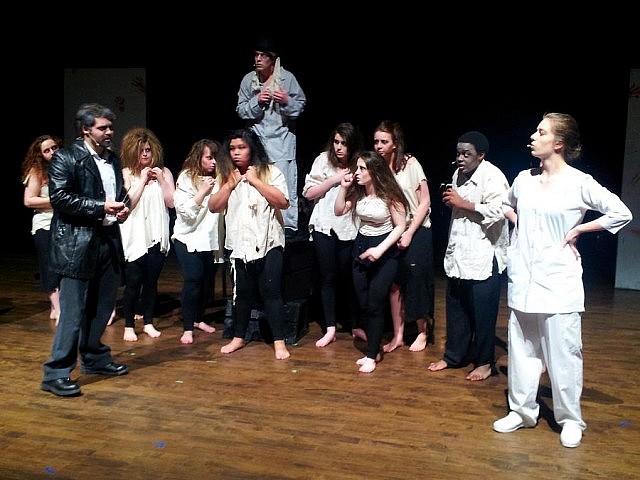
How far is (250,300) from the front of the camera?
4.88 metres

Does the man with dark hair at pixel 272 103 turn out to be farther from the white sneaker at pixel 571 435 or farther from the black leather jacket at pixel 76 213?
the white sneaker at pixel 571 435

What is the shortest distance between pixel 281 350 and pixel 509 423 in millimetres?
1665

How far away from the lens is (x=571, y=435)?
3.48 m

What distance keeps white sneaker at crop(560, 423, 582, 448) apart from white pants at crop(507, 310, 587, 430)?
25mm

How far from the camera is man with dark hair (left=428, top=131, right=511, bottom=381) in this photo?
4285mm

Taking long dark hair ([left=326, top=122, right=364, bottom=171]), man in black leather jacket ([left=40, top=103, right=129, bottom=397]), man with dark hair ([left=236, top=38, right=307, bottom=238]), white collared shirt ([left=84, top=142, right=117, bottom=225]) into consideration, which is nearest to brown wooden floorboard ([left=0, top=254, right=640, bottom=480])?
man in black leather jacket ([left=40, top=103, right=129, bottom=397])

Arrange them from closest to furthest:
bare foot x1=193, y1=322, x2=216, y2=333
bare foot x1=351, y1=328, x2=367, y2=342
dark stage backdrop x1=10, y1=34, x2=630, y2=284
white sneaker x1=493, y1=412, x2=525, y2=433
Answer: white sneaker x1=493, y1=412, x2=525, y2=433 < bare foot x1=351, y1=328, x2=367, y2=342 < bare foot x1=193, y1=322, x2=216, y2=333 < dark stage backdrop x1=10, y1=34, x2=630, y2=284

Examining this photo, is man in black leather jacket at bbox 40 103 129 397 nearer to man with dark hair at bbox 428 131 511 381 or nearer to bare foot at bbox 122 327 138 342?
bare foot at bbox 122 327 138 342

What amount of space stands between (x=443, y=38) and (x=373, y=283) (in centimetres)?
368

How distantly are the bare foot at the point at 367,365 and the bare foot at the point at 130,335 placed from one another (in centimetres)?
156

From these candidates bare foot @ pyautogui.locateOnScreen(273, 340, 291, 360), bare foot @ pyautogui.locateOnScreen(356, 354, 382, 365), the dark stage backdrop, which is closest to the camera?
bare foot @ pyautogui.locateOnScreen(356, 354, 382, 365)

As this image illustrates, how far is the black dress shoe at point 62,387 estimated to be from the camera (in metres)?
4.06

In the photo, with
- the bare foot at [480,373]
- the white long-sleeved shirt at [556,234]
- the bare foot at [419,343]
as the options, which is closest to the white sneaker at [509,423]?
the white long-sleeved shirt at [556,234]

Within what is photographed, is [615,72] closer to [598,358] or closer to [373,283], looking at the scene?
[598,358]
